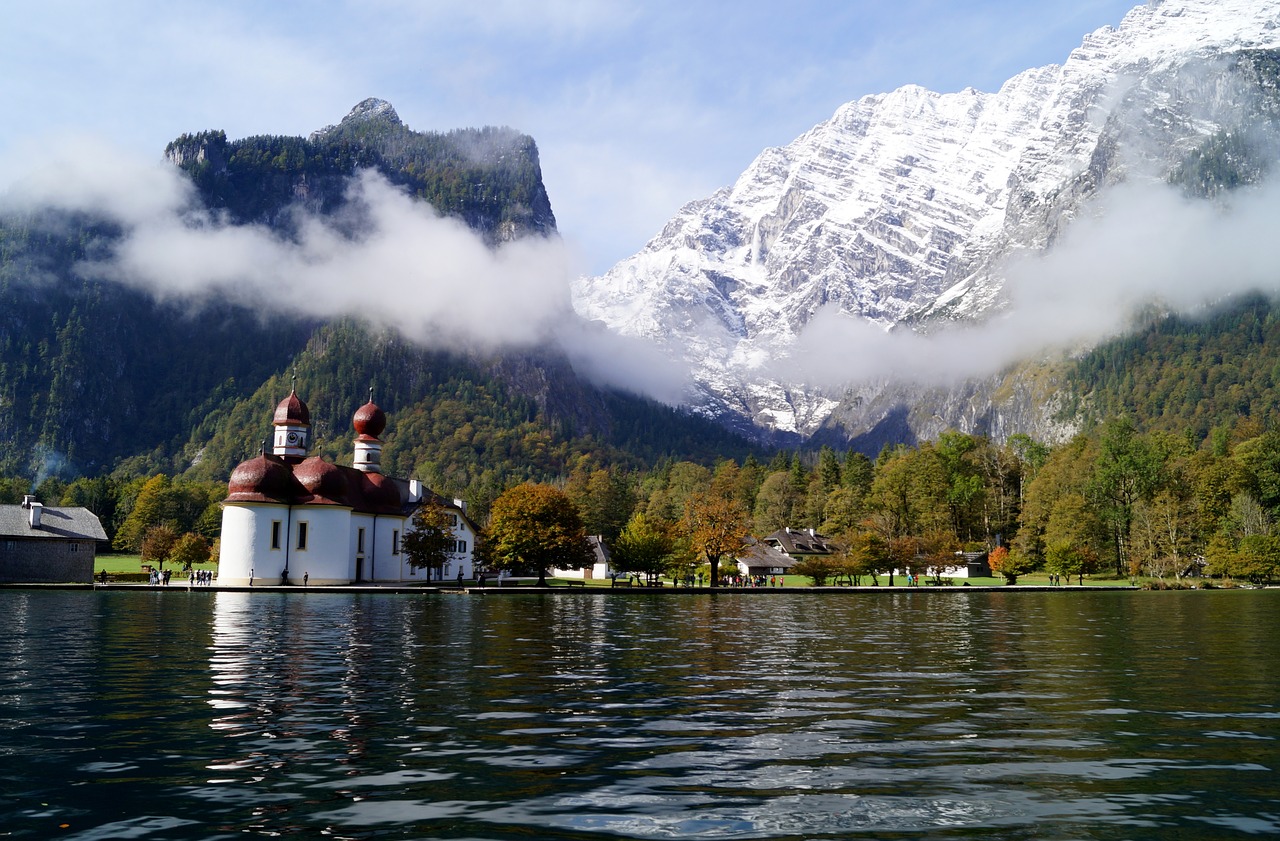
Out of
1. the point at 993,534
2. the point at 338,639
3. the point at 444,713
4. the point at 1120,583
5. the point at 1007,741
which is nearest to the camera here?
the point at 1007,741

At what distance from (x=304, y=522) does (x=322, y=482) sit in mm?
4643

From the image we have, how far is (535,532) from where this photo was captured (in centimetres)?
10588

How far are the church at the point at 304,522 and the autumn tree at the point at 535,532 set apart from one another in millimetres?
10304

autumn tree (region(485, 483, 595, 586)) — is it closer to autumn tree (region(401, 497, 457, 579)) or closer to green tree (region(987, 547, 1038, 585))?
autumn tree (region(401, 497, 457, 579))

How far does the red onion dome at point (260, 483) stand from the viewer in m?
105

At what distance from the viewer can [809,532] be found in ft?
607

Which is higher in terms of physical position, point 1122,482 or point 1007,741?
point 1122,482

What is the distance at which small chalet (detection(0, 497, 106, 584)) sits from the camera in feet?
332

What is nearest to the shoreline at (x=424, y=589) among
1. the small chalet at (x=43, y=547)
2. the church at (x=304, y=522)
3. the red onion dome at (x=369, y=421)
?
the church at (x=304, y=522)

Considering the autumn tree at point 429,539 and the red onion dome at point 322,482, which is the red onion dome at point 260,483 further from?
the autumn tree at point 429,539

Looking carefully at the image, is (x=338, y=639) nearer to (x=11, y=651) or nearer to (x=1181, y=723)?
(x=11, y=651)

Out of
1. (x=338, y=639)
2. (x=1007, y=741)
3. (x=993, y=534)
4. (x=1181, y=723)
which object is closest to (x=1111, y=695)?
(x=1181, y=723)

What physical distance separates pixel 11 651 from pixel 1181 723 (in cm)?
3272

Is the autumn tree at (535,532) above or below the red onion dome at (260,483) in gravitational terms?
below
